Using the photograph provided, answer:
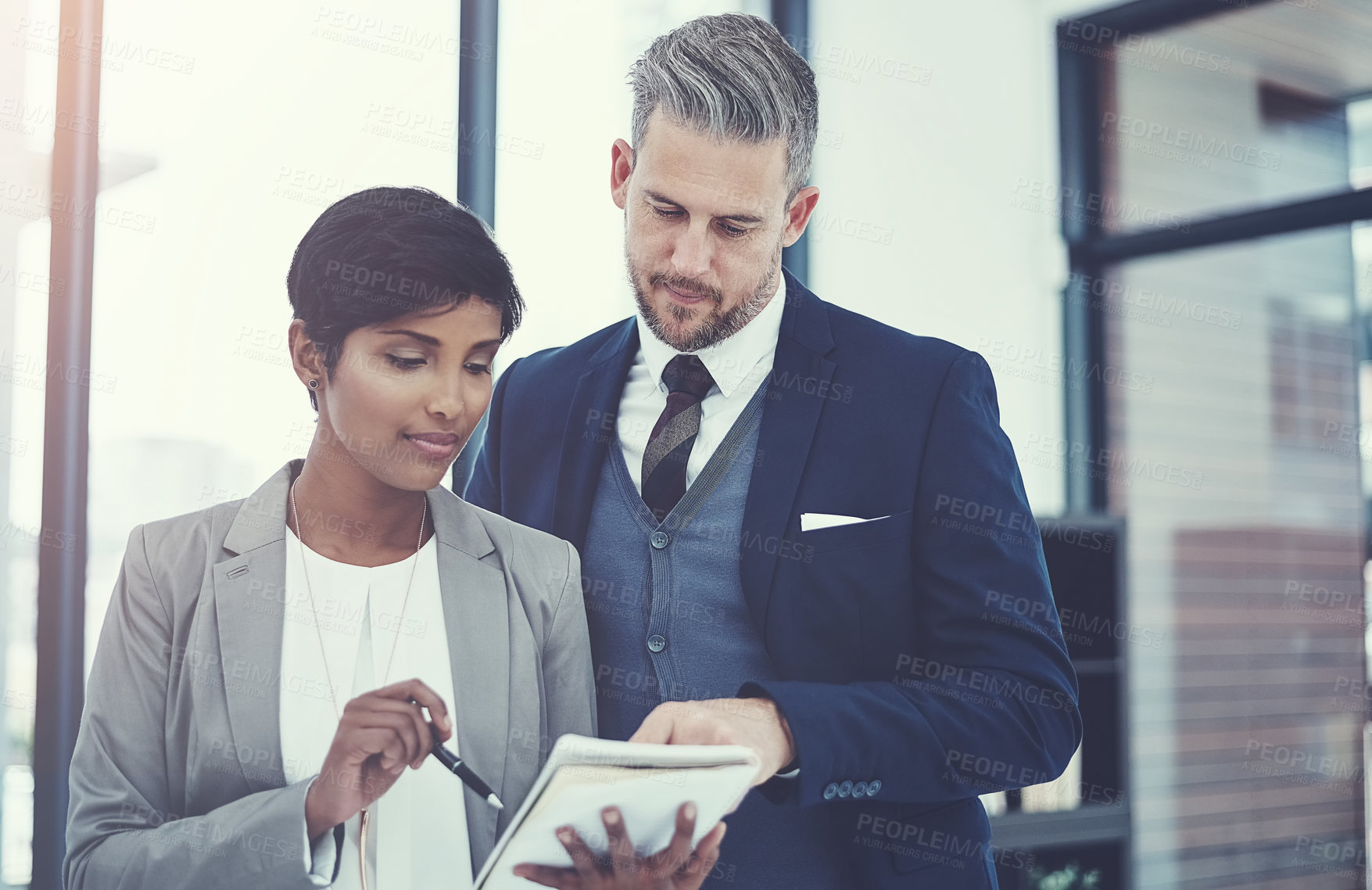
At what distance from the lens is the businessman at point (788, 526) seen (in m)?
1.53

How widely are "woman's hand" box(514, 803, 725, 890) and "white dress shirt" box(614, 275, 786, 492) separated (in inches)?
21.6

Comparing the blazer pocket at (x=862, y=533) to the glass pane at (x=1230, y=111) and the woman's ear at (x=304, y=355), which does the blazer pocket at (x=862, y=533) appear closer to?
the woman's ear at (x=304, y=355)

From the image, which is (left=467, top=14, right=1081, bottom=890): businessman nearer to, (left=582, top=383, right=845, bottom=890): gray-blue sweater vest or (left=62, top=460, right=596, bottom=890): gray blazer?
(left=582, top=383, right=845, bottom=890): gray-blue sweater vest

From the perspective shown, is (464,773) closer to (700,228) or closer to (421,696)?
(421,696)

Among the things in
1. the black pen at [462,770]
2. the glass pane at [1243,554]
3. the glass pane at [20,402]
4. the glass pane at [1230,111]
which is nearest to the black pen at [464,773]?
the black pen at [462,770]

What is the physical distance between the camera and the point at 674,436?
1645 mm

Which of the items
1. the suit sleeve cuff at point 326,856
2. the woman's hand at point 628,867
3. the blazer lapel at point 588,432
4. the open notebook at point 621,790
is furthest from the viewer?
the blazer lapel at point 588,432

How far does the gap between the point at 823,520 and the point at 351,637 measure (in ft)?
2.18

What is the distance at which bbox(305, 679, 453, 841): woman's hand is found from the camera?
4.16ft

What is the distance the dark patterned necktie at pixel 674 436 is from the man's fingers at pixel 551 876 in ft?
1.73

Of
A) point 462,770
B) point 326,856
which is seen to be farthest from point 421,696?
point 326,856

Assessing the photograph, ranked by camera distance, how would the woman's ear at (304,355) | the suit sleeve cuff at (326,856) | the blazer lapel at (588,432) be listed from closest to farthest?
1. the suit sleeve cuff at (326,856)
2. the woman's ear at (304,355)
3. the blazer lapel at (588,432)

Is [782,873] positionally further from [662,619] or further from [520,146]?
[520,146]

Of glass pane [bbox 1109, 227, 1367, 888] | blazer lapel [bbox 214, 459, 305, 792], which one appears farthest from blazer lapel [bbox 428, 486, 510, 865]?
glass pane [bbox 1109, 227, 1367, 888]
